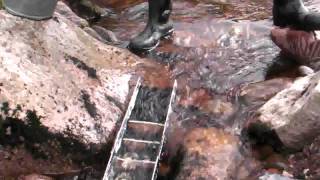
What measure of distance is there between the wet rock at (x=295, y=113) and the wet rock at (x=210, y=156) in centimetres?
27

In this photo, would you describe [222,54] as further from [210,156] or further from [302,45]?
[210,156]

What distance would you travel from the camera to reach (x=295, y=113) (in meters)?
3.08

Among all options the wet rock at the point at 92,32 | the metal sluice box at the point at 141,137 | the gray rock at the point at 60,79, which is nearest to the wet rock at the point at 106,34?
the wet rock at the point at 92,32

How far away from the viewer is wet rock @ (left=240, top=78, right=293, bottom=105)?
11.7ft

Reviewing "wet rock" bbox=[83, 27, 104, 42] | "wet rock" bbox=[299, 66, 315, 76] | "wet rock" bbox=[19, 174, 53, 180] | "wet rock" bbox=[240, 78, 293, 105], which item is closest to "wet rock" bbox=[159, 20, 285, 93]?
"wet rock" bbox=[240, 78, 293, 105]

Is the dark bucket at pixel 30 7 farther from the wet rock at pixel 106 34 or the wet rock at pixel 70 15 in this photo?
the wet rock at pixel 70 15

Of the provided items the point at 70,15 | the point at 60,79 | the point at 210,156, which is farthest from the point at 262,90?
the point at 70,15

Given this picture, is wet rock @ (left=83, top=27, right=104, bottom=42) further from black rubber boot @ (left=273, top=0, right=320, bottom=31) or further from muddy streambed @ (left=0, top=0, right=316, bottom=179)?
black rubber boot @ (left=273, top=0, right=320, bottom=31)

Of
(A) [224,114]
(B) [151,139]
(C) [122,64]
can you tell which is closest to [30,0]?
(C) [122,64]

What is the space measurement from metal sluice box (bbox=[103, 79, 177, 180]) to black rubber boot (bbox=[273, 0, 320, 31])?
1.04 metres

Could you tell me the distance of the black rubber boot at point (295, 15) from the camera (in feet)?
12.5

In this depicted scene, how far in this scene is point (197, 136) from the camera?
3.26m

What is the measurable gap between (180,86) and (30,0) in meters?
1.22

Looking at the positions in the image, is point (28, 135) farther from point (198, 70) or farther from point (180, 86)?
point (198, 70)
